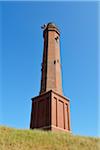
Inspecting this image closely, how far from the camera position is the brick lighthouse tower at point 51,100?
28125 mm

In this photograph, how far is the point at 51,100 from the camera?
2852 centimetres

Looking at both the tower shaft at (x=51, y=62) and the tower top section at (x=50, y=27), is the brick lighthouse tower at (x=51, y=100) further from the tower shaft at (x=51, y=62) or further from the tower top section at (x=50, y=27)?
the tower top section at (x=50, y=27)

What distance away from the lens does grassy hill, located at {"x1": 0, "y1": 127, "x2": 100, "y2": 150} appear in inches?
712

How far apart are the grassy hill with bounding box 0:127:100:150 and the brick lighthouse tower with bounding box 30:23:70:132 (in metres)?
5.29

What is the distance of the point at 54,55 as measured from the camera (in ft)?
108

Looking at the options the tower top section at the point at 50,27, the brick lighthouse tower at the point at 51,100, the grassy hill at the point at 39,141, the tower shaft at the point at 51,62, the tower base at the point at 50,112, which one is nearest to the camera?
the grassy hill at the point at 39,141

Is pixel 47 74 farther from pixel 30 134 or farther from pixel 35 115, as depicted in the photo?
pixel 30 134

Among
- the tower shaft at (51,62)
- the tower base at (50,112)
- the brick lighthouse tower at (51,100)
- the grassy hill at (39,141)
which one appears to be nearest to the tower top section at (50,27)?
the tower shaft at (51,62)

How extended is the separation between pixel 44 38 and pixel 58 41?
191cm

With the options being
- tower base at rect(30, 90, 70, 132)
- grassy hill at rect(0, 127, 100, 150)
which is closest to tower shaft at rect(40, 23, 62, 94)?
tower base at rect(30, 90, 70, 132)

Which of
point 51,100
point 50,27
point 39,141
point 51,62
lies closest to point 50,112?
point 51,100

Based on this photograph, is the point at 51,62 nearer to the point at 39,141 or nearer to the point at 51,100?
the point at 51,100

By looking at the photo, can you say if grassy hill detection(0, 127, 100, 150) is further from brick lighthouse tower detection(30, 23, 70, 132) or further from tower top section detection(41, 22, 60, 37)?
tower top section detection(41, 22, 60, 37)

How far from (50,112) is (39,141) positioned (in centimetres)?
829
